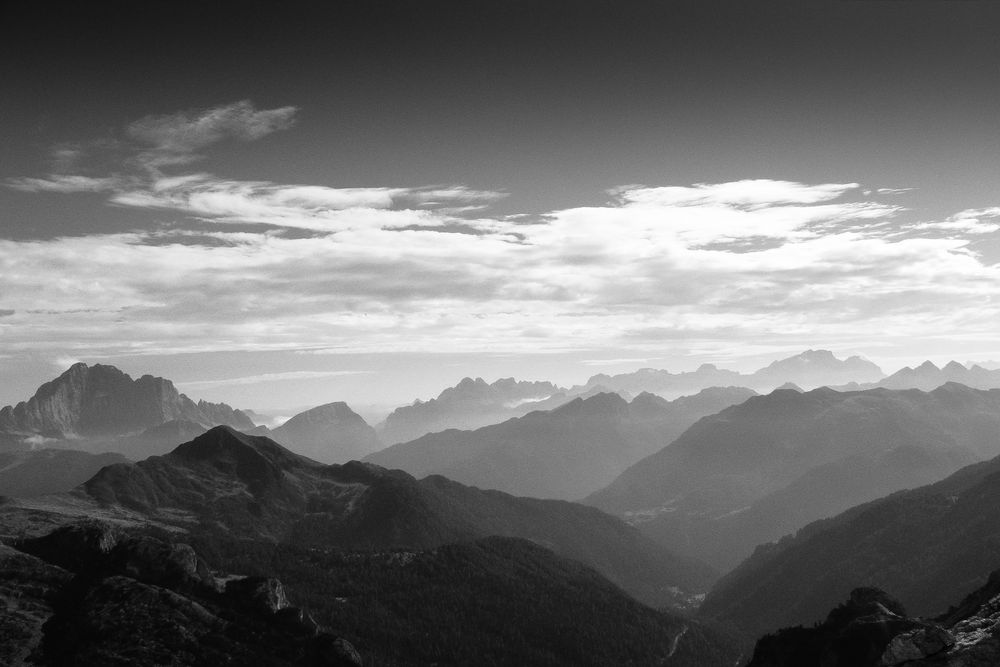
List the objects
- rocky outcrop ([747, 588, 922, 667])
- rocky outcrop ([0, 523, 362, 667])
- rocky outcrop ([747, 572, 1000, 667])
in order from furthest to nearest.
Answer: rocky outcrop ([0, 523, 362, 667]) < rocky outcrop ([747, 588, 922, 667]) < rocky outcrop ([747, 572, 1000, 667])

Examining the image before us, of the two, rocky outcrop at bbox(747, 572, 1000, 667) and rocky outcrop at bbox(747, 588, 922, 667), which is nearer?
rocky outcrop at bbox(747, 572, 1000, 667)

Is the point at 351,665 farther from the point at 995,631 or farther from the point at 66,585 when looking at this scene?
the point at 995,631

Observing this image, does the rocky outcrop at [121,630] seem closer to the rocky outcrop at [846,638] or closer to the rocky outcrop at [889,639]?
the rocky outcrop at [846,638]

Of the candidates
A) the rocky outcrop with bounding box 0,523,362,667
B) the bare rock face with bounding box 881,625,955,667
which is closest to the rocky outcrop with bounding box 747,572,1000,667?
the bare rock face with bounding box 881,625,955,667

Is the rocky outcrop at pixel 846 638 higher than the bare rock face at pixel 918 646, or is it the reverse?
the bare rock face at pixel 918 646

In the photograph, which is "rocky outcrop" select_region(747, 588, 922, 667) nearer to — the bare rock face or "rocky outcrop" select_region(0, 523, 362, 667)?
the bare rock face

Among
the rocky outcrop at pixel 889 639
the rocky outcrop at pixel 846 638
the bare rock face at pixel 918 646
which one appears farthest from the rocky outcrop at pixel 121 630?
the bare rock face at pixel 918 646

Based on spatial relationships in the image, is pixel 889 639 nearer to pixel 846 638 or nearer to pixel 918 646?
pixel 846 638

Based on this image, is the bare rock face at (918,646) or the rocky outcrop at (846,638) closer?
the bare rock face at (918,646)

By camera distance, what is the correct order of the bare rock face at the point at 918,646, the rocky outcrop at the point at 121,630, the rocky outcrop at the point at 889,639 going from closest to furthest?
1. the rocky outcrop at the point at 889,639
2. the bare rock face at the point at 918,646
3. the rocky outcrop at the point at 121,630

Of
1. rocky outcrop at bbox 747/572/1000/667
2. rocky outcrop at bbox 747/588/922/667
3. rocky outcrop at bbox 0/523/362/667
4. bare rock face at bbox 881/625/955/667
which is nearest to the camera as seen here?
rocky outcrop at bbox 747/572/1000/667

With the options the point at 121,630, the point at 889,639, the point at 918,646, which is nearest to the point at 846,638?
the point at 889,639

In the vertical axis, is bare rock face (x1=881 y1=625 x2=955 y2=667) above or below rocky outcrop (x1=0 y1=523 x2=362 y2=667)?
above

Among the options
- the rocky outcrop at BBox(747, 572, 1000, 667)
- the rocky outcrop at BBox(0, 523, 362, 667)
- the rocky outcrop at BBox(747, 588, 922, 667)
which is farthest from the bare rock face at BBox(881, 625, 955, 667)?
the rocky outcrop at BBox(0, 523, 362, 667)
